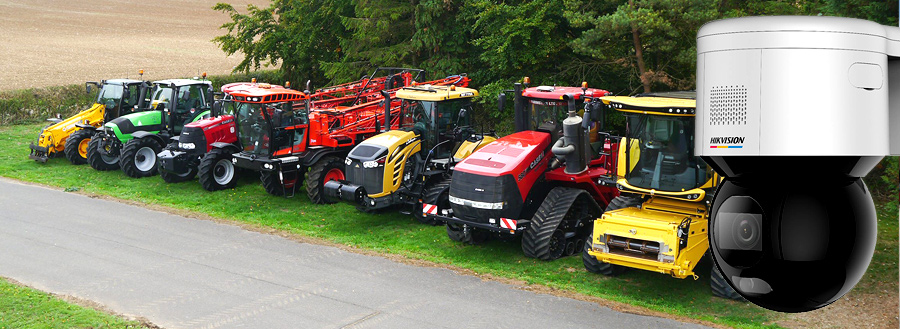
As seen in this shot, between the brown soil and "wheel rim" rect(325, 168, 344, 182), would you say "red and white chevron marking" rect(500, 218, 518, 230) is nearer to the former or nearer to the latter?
"wheel rim" rect(325, 168, 344, 182)

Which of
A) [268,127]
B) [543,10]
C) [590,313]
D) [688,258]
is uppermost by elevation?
[543,10]

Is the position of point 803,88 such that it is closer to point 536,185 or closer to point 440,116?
point 536,185

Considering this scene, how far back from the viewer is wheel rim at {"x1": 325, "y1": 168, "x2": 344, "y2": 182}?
723 inches

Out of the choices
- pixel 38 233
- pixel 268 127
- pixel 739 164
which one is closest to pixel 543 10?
pixel 268 127

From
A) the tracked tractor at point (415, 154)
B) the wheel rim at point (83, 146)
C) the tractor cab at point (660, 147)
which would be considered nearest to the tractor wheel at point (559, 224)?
the tractor cab at point (660, 147)

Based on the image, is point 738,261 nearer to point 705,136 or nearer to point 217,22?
point 705,136

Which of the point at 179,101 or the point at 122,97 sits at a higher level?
the point at 122,97

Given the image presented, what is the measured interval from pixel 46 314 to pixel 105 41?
158 ft

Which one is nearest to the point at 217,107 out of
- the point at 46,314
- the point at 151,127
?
the point at 151,127

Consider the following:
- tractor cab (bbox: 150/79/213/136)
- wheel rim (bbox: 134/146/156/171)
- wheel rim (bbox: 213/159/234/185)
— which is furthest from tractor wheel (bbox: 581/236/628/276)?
wheel rim (bbox: 134/146/156/171)

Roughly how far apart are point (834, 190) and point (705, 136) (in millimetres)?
377

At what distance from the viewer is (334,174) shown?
18500 mm

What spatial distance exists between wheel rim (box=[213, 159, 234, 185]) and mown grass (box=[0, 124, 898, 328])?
36cm

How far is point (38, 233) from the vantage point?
16203 mm
